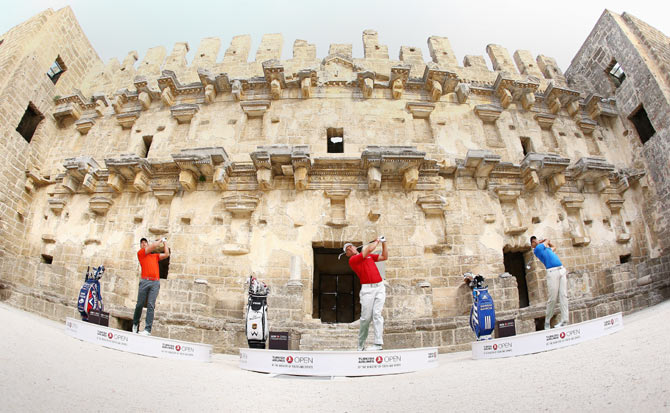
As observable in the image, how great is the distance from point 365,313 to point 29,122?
47.2ft

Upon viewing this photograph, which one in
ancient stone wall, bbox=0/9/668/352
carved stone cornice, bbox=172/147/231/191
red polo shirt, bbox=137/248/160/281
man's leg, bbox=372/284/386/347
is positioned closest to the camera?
man's leg, bbox=372/284/386/347

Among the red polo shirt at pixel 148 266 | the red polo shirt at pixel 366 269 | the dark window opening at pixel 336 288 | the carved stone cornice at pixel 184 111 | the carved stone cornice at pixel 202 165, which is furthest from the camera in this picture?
the carved stone cornice at pixel 184 111

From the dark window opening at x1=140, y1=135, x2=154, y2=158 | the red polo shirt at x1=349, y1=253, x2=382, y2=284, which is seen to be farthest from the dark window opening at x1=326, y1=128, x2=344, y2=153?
the red polo shirt at x1=349, y1=253, x2=382, y2=284

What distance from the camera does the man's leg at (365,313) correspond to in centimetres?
521

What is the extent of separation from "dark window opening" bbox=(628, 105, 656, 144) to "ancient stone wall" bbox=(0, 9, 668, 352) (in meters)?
0.39

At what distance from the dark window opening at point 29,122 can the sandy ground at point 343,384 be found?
36.1 feet

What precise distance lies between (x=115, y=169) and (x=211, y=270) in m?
4.49

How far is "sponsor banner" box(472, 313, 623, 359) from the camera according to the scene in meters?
4.64

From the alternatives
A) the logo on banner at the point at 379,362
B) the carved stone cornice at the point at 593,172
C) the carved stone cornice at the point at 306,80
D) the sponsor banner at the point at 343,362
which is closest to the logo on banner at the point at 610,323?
the sponsor banner at the point at 343,362

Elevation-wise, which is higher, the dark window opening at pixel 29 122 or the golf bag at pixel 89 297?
the dark window opening at pixel 29 122

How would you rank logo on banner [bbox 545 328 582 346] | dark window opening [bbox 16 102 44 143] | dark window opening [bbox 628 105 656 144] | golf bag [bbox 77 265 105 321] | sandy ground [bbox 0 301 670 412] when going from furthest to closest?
1. dark window opening [bbox 628 105 656 144]
2. dark window opening [bbox 16 102 44 143]
3. golf bag [bbox 77 265 105 321]
4. logo on banner [bbox 545 328 582 346]
5. sandy ground [bbox 0 301 670 412]

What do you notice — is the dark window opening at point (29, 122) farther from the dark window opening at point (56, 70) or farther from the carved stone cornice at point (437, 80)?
the carved stone cornice at point (437, 80)

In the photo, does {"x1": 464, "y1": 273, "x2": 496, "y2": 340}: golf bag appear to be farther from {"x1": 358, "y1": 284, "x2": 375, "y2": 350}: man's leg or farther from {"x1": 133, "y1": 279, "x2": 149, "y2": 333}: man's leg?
{"x1": 133, "y1": 279, "x2": 149, "y2": 333}: man's leg

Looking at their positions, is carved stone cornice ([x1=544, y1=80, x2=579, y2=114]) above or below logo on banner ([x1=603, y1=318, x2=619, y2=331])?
above
